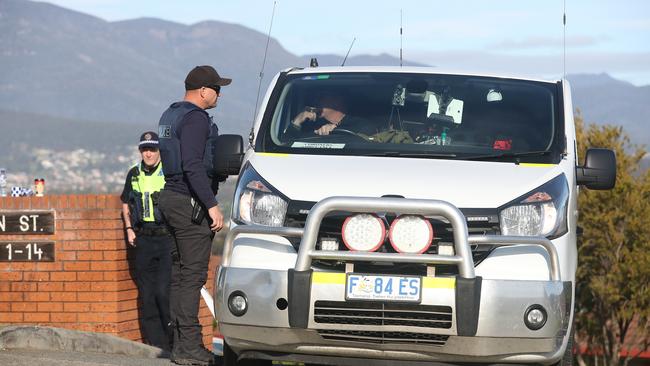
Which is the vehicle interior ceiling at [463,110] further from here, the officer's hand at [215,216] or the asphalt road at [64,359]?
the asphalt road at [64,359]

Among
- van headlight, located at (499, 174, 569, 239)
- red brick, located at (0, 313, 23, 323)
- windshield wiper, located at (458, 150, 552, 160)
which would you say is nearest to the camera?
van headlight, located at (499, 174, 569, 239)

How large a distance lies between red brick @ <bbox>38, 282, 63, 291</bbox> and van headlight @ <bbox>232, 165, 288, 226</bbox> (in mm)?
4586

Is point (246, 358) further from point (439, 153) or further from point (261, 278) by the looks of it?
point (439, 153)

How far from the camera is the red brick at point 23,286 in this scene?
35.2 feet

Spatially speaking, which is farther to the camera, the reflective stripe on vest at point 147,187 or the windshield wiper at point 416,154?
the reflective stripe on vest at point 147,187

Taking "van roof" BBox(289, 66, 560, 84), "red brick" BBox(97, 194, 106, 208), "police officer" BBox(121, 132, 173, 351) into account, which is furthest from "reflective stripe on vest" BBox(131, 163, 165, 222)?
"van roof" BBox(289, 66, 560, 84)

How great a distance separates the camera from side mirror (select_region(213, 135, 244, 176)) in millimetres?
7098

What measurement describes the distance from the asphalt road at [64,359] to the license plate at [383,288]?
2.55 metres

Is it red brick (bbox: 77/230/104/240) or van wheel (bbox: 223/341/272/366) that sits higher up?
red brick (bbox: 77/230/104/240)

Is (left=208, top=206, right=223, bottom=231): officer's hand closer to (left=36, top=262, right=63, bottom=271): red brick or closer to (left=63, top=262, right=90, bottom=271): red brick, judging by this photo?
(left=63, top=262, right=90, bottom=271): red brick

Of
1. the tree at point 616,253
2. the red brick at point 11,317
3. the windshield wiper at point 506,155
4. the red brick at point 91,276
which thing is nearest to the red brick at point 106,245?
the red brick at point 91,276

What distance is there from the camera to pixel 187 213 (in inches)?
302

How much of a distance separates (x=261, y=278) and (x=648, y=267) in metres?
45.9

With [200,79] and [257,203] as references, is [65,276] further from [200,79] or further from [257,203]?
[257,203]
